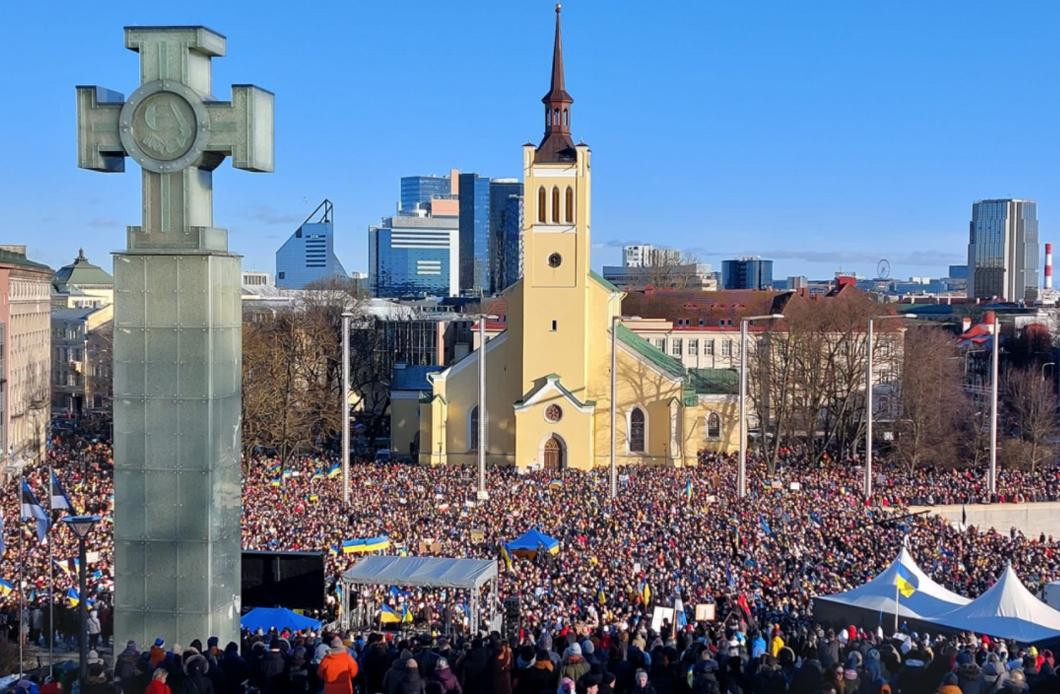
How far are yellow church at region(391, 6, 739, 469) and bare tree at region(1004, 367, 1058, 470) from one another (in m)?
13.1

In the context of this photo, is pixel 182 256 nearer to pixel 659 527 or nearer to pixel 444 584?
pixel 444 584

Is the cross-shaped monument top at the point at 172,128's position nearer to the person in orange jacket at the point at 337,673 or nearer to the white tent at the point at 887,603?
the person in orange jacket at the point at 337,673

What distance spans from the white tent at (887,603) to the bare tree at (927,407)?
25.6m

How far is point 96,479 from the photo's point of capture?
40.8 metres

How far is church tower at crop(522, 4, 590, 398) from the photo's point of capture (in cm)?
5103

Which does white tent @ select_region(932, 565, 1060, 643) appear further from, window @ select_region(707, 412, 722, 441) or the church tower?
window @ select_region(707, 412, 722, 441)

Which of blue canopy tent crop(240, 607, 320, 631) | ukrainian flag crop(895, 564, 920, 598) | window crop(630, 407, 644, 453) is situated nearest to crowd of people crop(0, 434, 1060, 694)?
ukrainian flag crop(895, 564, 920, 598)

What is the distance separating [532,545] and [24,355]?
149ft

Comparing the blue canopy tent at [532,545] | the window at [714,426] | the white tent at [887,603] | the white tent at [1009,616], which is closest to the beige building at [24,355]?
the window at [714,426]

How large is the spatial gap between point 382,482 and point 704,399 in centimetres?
1726

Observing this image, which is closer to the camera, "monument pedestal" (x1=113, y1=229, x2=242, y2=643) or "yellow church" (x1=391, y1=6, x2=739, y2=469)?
"monument pedestal" (x1=113, y1=229, x2=242, y2=643)

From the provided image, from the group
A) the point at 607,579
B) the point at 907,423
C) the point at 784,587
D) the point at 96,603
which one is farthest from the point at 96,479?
the point at 907,423

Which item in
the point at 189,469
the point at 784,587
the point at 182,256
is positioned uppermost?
the point at 182,256

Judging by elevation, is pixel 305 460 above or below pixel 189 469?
below
